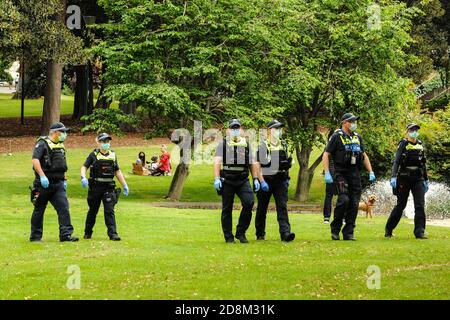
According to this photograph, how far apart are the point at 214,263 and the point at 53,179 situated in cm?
412

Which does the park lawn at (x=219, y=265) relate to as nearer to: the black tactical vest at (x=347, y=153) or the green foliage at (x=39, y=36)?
the black tactical vest at (x=347, y=153)

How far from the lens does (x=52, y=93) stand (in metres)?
42.5

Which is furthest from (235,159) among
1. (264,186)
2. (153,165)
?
(153,165)

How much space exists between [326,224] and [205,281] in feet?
29.1

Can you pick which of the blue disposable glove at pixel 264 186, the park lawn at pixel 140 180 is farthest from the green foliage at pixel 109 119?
the blue disposable glove at pixel 264 186

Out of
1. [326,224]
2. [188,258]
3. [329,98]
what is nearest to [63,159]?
[188,258]

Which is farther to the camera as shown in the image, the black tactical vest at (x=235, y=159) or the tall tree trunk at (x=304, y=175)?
the tall tree trunk at (x=304, y=175)

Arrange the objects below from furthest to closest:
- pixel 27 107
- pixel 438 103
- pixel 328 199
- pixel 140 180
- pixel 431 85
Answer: pixel 27 107 → pixel 431 85 → pixel 438 103 → pixel 140 180 → pixel 328 199

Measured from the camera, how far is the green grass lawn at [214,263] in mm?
12203

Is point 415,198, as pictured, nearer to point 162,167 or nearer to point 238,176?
point 238,176

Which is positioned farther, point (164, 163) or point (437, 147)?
point (164, 163)

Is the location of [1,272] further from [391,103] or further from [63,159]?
[391,103]

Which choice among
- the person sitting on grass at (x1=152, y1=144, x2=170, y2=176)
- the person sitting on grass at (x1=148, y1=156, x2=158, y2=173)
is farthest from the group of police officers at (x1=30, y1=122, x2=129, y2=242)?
the person sitting on grass at (x1=148, y1=156, x2=158, y2=173)

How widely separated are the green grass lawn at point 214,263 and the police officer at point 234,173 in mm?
480
